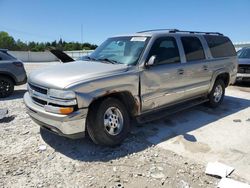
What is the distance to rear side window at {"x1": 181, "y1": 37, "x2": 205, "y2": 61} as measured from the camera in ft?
18.1

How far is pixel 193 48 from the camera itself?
5742mm

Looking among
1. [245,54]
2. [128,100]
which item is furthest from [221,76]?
[245,54]

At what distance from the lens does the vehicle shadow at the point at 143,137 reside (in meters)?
4.08

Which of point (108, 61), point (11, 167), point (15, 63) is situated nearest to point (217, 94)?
point (108, 61)

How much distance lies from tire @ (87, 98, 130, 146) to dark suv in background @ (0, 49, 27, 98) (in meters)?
5.36

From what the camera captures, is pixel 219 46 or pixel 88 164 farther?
pixel 219 46

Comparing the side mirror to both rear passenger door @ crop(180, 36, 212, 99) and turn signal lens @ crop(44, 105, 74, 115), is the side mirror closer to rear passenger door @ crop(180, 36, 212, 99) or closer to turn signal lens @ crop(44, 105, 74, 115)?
rear passenger door @ crop(180, 36, 212, 99)

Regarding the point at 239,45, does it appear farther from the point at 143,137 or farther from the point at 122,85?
the point at 122,85

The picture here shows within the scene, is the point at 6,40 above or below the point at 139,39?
above

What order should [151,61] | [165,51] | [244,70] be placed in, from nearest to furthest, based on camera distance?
[151,61]
[165,51]
[244,70]

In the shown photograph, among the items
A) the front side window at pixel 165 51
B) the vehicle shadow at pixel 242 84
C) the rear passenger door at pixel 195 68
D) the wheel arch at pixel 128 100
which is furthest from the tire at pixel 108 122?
the vehicle shadow at pixel 242 84

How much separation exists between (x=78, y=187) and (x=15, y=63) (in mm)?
6362

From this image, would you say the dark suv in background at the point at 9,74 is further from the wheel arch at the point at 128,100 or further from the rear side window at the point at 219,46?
the rear side window at the point at 219,46

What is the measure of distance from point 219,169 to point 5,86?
7160 millimetres
